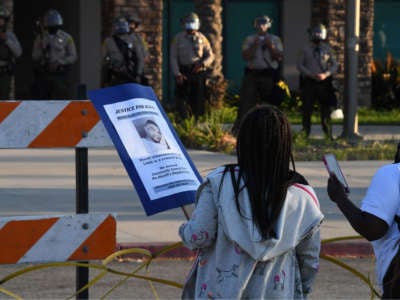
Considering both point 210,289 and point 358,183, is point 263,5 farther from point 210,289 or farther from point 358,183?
point 210,289

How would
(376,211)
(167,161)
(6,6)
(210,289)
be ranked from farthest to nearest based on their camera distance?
1. (6,6)
2. (167,161)
3. (376,211)
4. (210,289)

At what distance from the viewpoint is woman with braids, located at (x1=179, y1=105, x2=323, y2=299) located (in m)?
4.46

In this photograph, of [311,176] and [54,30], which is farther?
[54,30]

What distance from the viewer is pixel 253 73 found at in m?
18.3

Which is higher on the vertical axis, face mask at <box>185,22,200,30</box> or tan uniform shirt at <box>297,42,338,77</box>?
face mask at <box>185,22,200,30</box>

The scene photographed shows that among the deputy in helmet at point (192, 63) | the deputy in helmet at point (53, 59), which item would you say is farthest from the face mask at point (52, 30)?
the deputy in helmet at point (192, 63)

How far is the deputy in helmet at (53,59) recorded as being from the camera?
18.4 meters

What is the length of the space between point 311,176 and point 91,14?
11.1 meters

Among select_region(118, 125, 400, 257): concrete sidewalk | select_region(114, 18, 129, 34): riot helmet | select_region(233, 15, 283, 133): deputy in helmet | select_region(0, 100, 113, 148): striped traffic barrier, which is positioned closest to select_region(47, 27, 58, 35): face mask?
select_region(114, 18, 129, 34): riot helmet

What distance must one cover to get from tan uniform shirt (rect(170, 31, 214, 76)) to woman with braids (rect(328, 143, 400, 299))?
14034 millimetres

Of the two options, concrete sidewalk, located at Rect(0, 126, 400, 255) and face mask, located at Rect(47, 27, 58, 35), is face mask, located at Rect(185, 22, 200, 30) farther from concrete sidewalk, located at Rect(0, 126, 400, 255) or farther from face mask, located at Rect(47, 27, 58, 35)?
concrete sidewalk, located at Rect(0, 126, 400, 255)

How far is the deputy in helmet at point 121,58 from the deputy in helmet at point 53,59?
0.57 metres

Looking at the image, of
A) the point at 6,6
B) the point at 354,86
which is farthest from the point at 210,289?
the point at 6,6

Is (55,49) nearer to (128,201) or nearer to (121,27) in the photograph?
(121,27)
